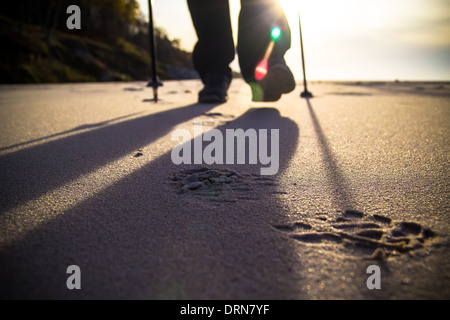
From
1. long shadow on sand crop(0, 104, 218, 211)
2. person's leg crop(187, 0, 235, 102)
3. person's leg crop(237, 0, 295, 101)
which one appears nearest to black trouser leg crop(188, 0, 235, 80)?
person's leg crop(187, 0, 235, 102)

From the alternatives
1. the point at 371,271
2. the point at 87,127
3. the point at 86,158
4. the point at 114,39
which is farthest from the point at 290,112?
the point at 114,39

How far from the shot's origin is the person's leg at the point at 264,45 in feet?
7.51

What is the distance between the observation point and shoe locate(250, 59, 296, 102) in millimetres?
2260

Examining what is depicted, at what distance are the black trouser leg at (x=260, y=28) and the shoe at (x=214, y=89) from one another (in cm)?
37

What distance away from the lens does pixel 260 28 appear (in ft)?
8.27

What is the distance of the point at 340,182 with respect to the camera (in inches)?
36.4

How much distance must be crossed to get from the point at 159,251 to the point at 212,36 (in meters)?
2.59

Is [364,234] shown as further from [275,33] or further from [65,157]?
[275,33]

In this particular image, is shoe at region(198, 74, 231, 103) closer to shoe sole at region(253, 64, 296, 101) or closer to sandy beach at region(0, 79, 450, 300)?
shoe sole at region(253, 64, 296, 101)

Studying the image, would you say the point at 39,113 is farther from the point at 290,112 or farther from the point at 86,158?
the point at 290,112

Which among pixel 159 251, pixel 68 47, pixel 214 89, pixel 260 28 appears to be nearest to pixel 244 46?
pixel 260 28

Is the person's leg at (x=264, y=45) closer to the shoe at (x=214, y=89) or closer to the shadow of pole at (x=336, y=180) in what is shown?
the shoe at (x=214, y=89)

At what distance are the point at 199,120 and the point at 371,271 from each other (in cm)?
158

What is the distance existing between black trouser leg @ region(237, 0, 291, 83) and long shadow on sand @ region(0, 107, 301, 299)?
1972 millimetres
